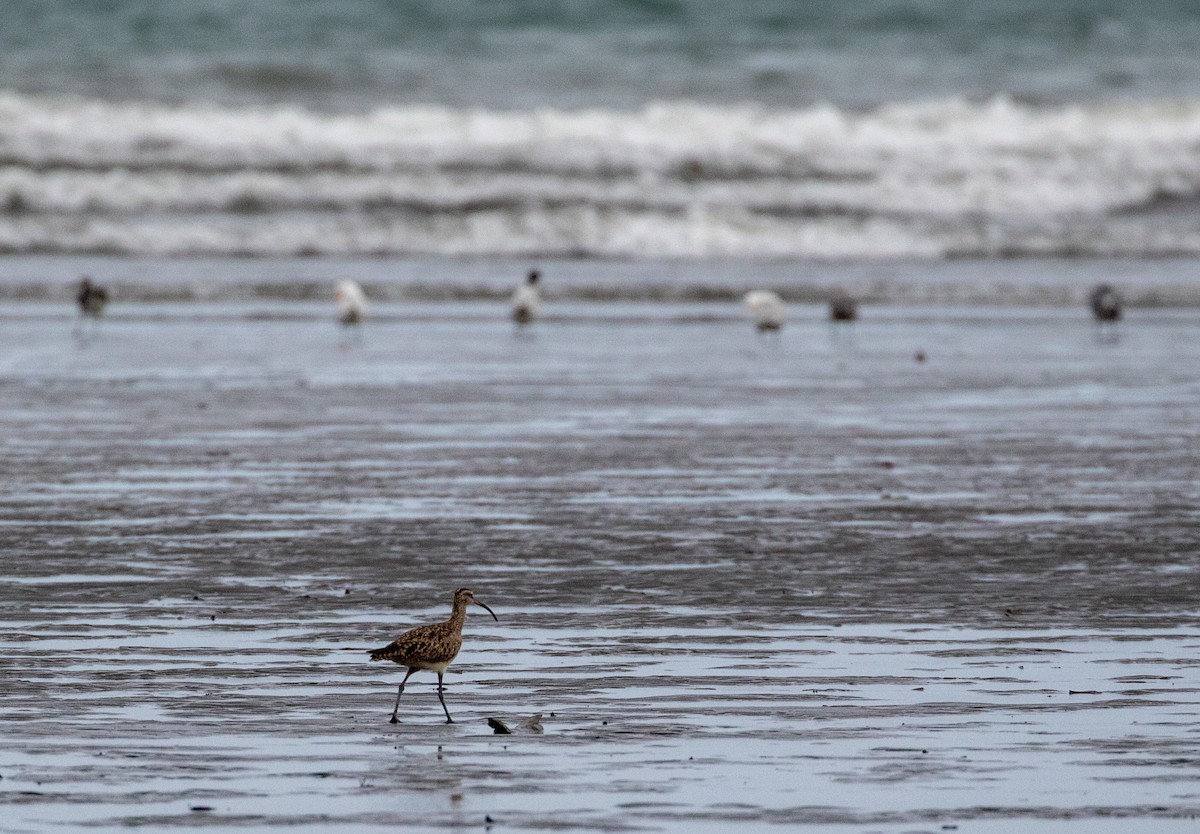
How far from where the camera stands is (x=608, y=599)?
31.4ft

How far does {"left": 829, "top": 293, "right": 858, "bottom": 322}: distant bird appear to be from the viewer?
2594cm

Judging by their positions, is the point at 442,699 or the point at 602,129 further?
the point at 602,129

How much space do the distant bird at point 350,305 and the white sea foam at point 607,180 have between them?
13.5m

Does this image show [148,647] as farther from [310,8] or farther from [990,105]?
[310,8]

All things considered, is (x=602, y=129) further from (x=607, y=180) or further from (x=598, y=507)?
(x=598, y=507)

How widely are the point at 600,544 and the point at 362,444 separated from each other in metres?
4.59

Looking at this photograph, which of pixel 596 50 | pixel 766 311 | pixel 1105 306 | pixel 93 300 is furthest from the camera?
pixel 596 50

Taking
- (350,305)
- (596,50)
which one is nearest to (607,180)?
(596,50)

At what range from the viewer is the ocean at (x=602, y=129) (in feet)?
135

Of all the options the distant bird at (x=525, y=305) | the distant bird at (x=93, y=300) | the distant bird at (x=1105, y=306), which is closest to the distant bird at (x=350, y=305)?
the distant bird at (x=525, y=305)

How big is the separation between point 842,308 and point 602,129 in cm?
2638

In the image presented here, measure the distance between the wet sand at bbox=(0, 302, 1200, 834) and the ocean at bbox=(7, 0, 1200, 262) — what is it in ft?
69.1

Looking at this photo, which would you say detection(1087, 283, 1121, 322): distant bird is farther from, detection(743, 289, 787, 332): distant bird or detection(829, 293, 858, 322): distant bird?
detection(743, 289, 787, 332): distant bird

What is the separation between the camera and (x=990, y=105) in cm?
5572
